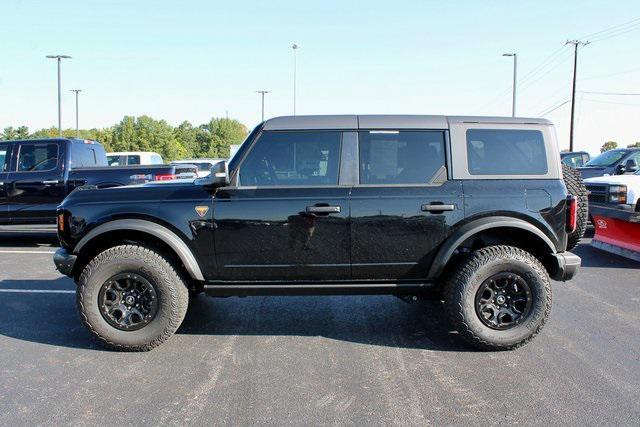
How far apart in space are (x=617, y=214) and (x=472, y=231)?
180 inches

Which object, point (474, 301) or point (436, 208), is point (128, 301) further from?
point (474, 301)

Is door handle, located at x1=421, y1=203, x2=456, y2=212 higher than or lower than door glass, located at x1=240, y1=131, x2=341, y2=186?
lower

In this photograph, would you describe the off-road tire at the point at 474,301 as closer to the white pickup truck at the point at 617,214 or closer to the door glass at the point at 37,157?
the white pickup truck at the point at 617,214

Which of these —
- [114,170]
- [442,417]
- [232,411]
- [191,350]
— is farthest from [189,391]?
[114,170]

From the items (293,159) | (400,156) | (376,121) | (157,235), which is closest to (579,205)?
(400,156)

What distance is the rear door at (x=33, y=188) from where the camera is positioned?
30.0ft

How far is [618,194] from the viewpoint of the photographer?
29.6 feet

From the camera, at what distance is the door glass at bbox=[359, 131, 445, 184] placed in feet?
14.1

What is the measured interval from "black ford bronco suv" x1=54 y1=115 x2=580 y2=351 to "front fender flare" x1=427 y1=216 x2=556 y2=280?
1cm

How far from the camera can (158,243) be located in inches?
173

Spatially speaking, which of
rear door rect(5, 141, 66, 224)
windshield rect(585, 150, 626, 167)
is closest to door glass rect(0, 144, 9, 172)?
rear door rect(5, 141, 66, 224)

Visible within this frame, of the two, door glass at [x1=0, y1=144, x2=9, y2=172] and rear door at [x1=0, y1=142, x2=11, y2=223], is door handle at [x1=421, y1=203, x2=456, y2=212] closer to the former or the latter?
rear door at [x1=0, y1=142, x2=11, y2=223]

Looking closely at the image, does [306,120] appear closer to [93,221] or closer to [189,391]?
[93,221]

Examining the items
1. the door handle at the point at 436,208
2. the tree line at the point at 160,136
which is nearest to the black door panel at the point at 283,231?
the door handle at the point at 436,208
